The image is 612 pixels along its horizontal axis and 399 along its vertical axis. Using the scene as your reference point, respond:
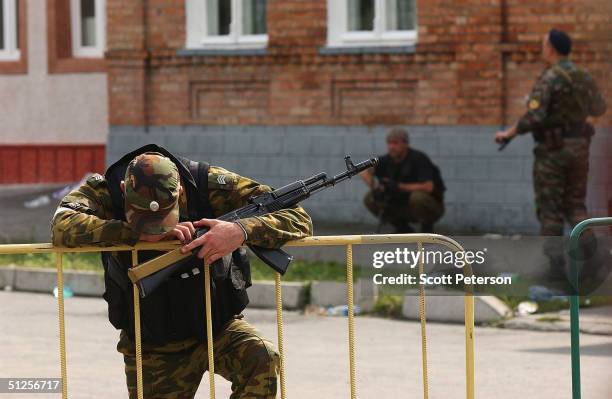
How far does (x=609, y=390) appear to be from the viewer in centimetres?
823

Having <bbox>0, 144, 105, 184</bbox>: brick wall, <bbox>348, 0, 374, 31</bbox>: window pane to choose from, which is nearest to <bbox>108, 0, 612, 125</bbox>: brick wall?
<bbox>348, 0, 374, 31</bbox>: window pane

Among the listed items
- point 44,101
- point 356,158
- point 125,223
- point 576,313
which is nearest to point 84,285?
point 356,158

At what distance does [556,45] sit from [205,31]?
19.4 feet

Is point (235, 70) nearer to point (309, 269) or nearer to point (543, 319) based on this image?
point (309, 269)

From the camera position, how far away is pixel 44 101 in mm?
19891

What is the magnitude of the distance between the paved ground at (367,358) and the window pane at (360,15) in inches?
215

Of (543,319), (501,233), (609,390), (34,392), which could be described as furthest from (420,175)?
(34,392)

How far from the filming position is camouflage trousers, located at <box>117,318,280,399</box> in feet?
17.8

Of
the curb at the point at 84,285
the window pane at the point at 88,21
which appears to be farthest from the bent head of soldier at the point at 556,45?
the window pane at the point at 88,21

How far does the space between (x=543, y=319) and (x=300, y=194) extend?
569cm

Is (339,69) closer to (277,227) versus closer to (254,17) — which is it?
(254,17)

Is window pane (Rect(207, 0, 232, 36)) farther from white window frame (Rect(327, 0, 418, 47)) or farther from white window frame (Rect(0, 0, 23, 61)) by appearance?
white window frame (Rect(0, 0, 23, 61))

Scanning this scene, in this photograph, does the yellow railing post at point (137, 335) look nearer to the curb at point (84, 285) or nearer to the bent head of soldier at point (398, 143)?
the curb at point (84, 285)

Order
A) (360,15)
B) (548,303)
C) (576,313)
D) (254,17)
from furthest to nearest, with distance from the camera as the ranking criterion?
(254,17), (360,15), (548,303), (576,313)
